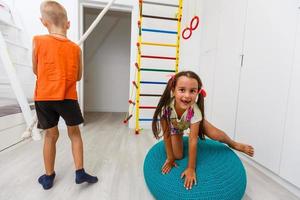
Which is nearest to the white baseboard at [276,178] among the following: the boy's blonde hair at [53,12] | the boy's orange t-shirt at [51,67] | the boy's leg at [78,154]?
the boy's leg at [78,154]

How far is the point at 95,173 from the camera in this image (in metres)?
1.36

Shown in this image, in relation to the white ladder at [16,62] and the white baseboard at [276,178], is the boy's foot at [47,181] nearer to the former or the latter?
the white ladder at [16,62]

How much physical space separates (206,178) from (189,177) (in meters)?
0.09

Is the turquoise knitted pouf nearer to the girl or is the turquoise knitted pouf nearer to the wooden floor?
the girl

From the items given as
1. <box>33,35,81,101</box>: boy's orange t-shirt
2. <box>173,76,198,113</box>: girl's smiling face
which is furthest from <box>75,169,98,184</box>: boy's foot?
<box>173,76,198,113</box>: girl's smiling face

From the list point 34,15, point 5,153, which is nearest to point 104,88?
point 34,15

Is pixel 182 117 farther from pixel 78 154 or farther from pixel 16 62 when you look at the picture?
pixel 16 62

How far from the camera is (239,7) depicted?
1.89 metres

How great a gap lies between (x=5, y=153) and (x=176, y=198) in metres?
1.52

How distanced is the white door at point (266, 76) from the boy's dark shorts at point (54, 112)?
139 centimetres

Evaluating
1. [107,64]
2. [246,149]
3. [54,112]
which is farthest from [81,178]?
[107,64]

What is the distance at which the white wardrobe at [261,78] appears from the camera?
1.28 meters

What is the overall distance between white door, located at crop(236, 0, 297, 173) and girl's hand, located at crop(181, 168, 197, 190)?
2.57ft

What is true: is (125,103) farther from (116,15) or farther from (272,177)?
(272,177)
